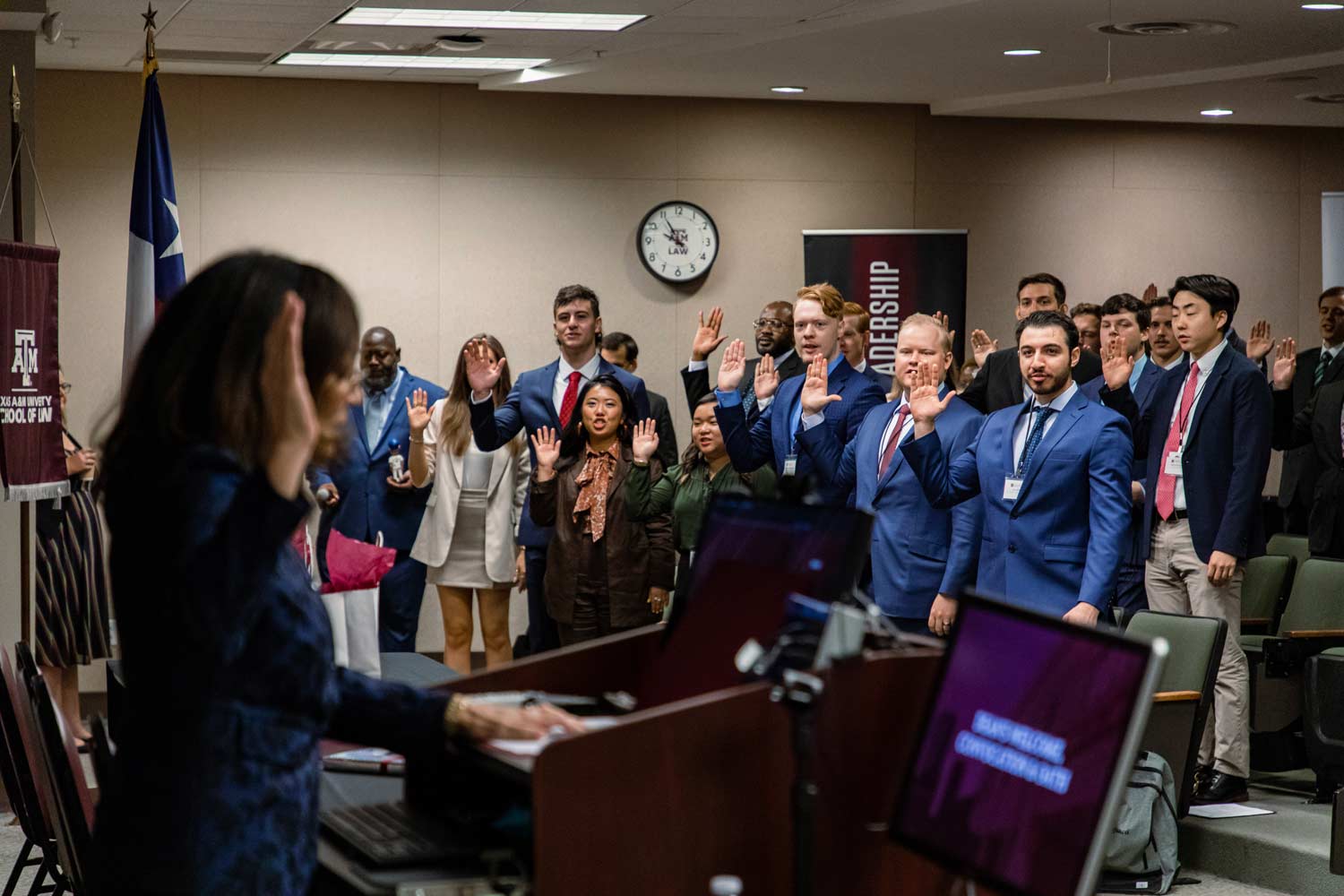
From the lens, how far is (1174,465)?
5707mm

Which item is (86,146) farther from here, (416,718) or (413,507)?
(416,718)

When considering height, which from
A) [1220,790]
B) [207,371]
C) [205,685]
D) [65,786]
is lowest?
[1220,790]

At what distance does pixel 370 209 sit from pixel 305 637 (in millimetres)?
7639

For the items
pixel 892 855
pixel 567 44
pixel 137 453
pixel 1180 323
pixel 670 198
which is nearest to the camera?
pixel 137 453

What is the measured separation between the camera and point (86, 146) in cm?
865

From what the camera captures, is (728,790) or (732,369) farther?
(732,369)

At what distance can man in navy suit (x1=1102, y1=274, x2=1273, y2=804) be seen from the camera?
548cm

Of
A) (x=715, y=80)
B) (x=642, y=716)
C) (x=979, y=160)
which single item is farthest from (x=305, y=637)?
(x=979, y=160)

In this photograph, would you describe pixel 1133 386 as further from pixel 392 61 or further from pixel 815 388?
pixel 392 61

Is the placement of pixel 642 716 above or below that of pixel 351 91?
below

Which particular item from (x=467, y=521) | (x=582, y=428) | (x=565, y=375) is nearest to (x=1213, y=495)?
(x=582, y=428)

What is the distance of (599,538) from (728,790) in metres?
4.65

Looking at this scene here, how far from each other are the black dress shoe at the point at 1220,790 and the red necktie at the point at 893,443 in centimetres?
156

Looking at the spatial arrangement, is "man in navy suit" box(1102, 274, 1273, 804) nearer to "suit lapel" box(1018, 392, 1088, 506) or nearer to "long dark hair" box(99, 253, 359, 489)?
"suit lapel" box(1018, 392, 1088, 506)
